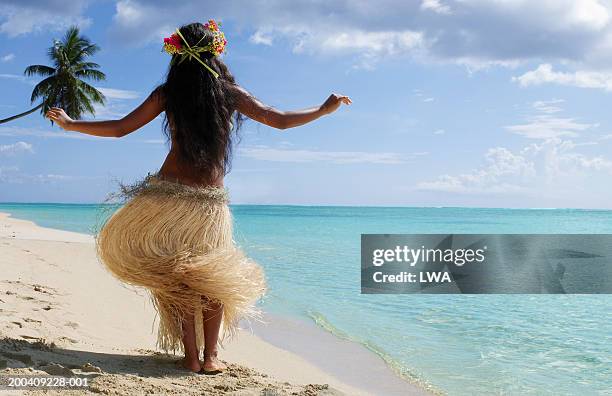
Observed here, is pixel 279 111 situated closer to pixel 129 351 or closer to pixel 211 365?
pixel 211 365

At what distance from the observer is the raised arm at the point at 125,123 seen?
3496 mm

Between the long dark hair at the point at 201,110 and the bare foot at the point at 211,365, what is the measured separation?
0.96 metres

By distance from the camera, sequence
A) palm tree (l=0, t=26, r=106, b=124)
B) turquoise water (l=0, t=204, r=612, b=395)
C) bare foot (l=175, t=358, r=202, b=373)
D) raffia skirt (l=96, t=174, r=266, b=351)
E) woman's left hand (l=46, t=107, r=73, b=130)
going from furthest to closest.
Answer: palm tree (l=0, t=26, r=106, b=124) → turquoise water (l=0, t=204, r=612, b=395) → woman's left hand (l=46, t=107, r=73, b=130) → bare foot (l=175, t=358, r=202, b=373) → raffia skirt (l=96, t=174, r=266, b=351)

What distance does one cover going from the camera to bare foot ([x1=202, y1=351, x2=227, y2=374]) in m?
3.45

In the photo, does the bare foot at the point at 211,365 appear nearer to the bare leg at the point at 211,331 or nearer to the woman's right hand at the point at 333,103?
the bare leg at the point at 211,331

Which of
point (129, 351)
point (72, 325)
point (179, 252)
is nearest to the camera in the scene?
point (179, 252)

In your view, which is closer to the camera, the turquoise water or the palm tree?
the turquoise water

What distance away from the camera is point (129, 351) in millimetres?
3902

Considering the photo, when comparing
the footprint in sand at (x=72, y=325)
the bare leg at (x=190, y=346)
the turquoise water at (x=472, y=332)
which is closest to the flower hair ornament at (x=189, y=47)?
the turquoise water at (x=472, y=332)

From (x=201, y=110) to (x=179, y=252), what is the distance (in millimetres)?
747

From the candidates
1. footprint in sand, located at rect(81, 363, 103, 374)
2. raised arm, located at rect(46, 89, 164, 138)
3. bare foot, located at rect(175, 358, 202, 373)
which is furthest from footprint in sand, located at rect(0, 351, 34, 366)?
raised arm, located at rect(46, 89, 164, 138)

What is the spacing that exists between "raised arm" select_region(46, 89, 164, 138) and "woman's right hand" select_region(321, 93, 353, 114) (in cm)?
88

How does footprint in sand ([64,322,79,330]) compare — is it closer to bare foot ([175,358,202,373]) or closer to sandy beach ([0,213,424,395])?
sandy beach ([0,213,424,395])

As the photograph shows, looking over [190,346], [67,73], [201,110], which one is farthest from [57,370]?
[67,73]
